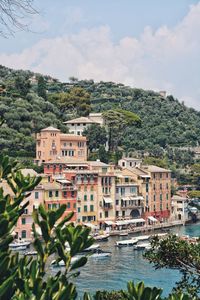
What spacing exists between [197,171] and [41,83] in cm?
1967

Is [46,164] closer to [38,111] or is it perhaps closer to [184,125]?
[38,111]

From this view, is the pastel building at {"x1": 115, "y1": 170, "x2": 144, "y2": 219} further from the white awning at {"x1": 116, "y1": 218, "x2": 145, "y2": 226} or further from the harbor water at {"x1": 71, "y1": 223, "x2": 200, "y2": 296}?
the harbor water at {"x1": 71, "y1": 223, "x2": 200, "y2": 296}

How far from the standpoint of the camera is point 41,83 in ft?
206

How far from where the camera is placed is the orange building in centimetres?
4608

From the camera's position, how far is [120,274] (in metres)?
26.1

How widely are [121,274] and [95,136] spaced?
91.6ft

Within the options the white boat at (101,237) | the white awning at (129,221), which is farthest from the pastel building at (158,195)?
the white boat at (101,237)

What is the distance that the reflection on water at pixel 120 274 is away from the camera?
2388 cm

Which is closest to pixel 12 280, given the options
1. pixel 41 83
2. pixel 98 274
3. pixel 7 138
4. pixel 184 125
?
pixel 98 274

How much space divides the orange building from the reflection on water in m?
15.0

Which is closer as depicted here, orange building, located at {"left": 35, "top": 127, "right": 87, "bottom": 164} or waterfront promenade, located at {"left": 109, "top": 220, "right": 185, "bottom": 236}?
waterfront promenade, located at {"left": 109, "top": 220, "right": 185, "bottom": 236}

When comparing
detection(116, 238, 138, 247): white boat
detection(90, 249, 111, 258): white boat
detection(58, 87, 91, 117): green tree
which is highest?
detection(58, 87, 91, 117): green tree

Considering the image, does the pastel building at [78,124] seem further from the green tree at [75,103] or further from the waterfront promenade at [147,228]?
the waterfront promenade at [147,228]

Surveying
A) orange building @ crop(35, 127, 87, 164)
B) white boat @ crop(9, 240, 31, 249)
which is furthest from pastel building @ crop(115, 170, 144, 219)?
white boat @ crop(9, 240, 31, 249)
